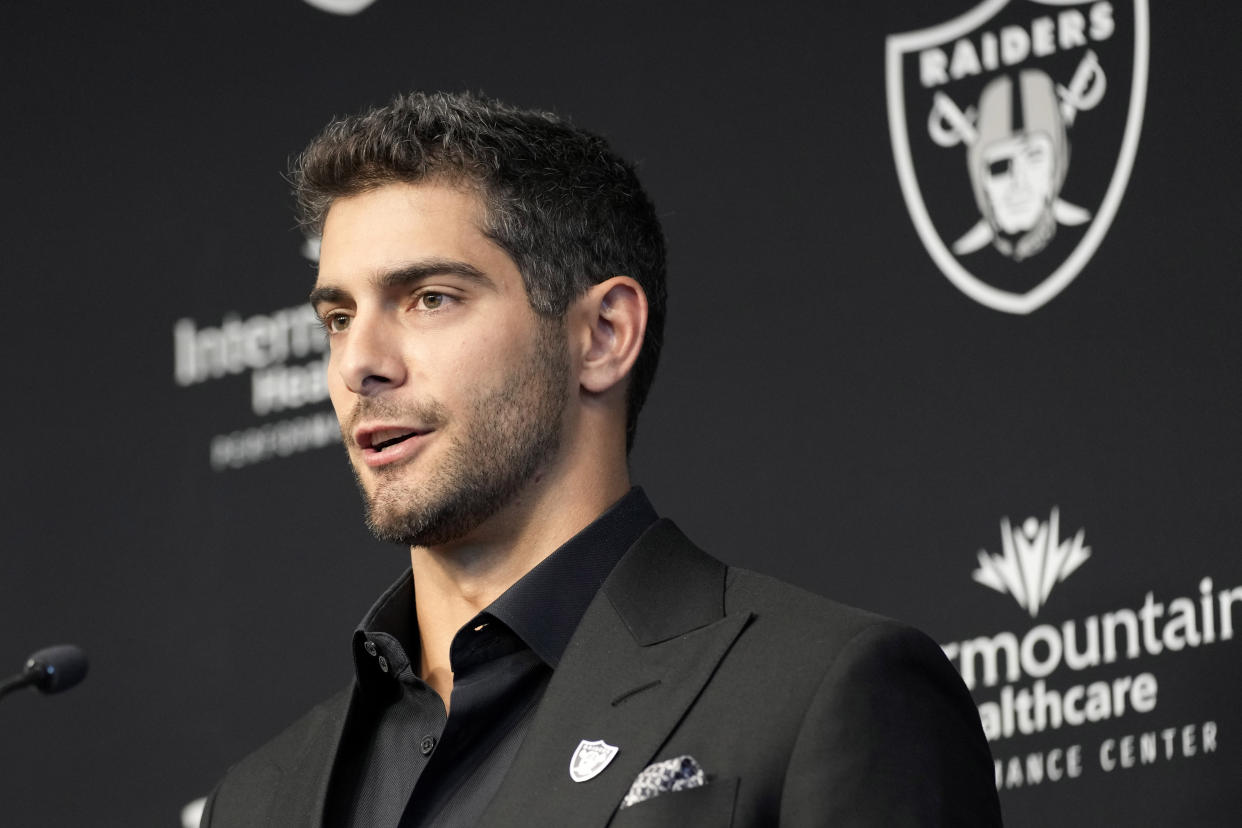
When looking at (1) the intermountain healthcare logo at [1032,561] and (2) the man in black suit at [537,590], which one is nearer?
(2) the man in black suit at [537,590]

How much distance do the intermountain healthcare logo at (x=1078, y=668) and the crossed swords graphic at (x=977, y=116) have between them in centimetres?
46

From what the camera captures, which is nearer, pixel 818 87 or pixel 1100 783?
pixel 1100 783

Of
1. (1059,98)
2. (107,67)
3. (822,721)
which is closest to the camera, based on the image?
(822,721)

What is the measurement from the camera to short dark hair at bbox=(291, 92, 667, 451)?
2.02 metres

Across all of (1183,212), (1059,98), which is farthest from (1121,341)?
(1059,98)

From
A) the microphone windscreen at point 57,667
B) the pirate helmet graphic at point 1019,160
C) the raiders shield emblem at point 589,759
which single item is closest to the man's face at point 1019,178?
the pirate helmet graphic at point 1019,160

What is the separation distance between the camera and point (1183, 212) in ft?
8.66

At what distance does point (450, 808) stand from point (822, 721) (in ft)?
1.38

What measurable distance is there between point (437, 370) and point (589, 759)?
0.46 m

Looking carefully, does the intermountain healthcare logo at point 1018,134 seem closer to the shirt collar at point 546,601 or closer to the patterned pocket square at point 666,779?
the shirt collar at point 546,601

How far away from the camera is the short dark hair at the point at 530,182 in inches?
79.4

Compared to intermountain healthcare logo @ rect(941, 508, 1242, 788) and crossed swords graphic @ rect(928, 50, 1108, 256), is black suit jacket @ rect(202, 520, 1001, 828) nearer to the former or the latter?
intermountain healthcare logo @ rect(941, 508, 1242, 788)

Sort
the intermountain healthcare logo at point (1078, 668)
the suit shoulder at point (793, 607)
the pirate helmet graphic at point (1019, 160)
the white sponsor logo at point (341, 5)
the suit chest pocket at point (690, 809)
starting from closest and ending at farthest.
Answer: the suit chest pocket at point (690, 809) → the suit shoulder at point (793, 607) → the intermountain healthcare logo at point (1078, 668) → the pirate helmet graphic at point (1019, 160) → the white sponsor logo at point (341, 5)

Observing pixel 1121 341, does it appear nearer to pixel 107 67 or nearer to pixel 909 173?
pixel 909 173
